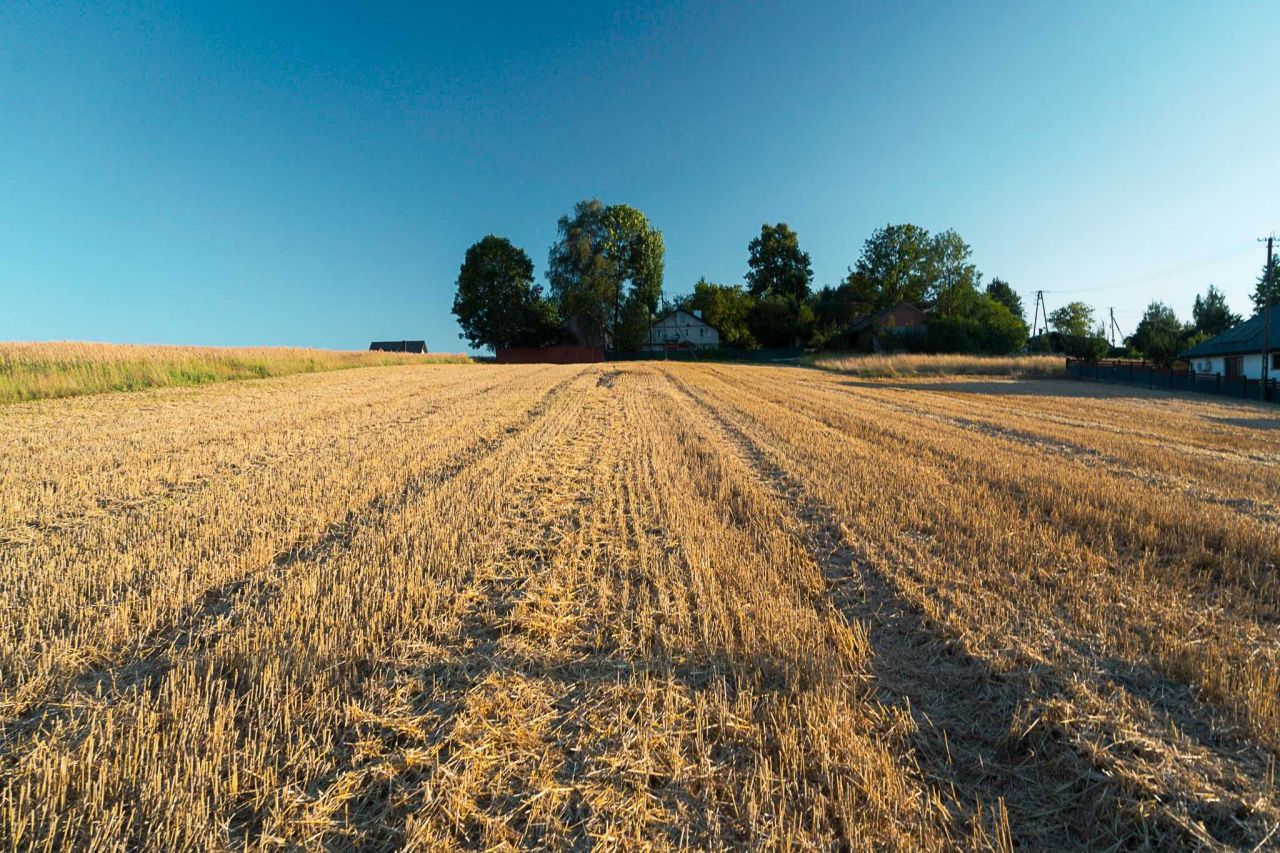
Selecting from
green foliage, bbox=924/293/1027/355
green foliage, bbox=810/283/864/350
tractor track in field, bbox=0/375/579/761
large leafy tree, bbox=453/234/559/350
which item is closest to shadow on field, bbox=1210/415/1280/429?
tractor track in field, bbox=0/375/579/761

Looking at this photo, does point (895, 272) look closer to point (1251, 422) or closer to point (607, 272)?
point (607, 272)

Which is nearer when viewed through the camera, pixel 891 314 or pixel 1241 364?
pixel 1241 364

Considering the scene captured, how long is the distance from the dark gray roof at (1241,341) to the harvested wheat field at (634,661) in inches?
1602

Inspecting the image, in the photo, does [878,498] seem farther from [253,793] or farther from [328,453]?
[328,453]

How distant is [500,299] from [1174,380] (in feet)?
204

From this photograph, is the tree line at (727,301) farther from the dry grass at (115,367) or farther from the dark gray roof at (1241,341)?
the dry grass at (115,367)

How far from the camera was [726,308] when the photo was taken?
249 ft

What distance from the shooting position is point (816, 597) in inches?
152

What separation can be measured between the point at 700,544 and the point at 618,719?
2296 millimetres

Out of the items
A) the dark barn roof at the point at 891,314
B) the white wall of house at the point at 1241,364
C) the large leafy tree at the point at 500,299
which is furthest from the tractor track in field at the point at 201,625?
the dark barn roof at the point at 891,314

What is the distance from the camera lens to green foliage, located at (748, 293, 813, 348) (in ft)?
222

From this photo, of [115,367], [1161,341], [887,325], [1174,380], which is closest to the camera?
[115,367]

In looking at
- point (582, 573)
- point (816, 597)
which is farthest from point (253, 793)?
point (816, 597)

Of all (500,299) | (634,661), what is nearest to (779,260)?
(500,299)
